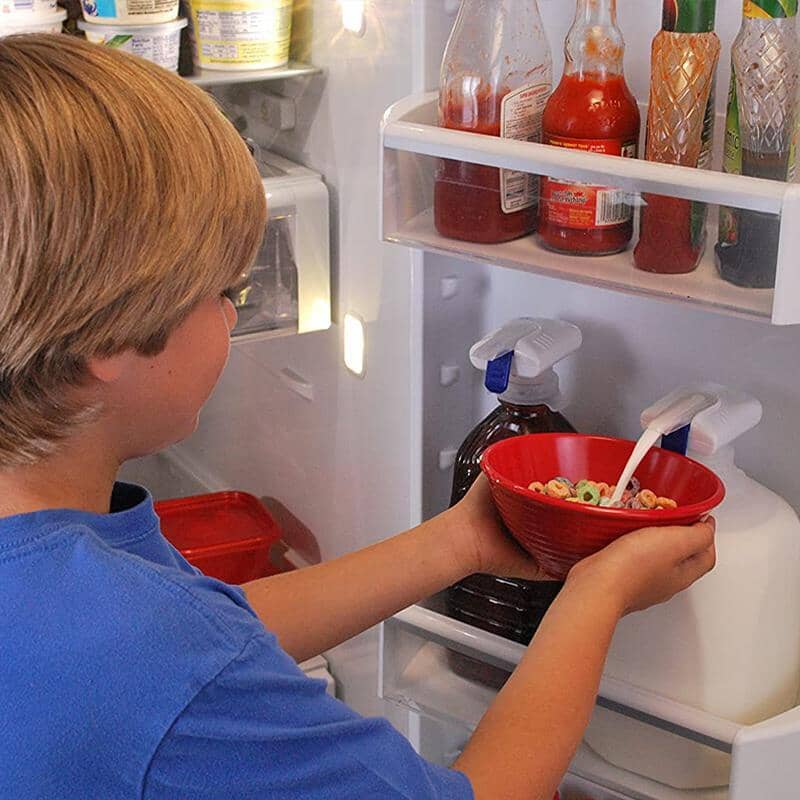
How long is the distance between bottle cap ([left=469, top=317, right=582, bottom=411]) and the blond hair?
0.35 m

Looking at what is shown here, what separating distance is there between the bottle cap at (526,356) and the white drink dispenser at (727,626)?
111 mm

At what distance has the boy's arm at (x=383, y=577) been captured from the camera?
3.67 feet

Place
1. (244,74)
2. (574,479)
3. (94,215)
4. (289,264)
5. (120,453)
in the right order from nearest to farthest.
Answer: (94,215) < (120,453) < (574,479) < (244,74) < (289,264)

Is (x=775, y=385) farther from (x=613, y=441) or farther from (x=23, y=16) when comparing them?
(x=23, y=16)

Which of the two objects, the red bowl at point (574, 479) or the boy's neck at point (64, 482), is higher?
the boy's neck at point (64, 482)

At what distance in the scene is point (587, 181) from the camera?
97 centimetres

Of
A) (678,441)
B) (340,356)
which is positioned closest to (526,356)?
(678,441)

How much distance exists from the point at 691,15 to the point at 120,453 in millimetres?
501

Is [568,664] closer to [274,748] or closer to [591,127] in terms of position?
[274,748]

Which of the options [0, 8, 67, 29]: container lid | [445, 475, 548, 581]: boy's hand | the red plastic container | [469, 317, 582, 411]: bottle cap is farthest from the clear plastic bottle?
the red plastic container

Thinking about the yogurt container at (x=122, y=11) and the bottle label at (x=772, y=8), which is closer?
the bottle label at (x=772, y=8)

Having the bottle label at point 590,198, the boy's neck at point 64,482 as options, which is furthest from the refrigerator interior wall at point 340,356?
the boy's neck at point 64,482

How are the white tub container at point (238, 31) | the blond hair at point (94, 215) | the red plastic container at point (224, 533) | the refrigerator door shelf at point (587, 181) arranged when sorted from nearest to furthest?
the blond hair at point (94, 215)
the refrigerator door shelf at point (587, 181)
the white tub container at point (238, 31)
the red plastic container at point (224, 533)

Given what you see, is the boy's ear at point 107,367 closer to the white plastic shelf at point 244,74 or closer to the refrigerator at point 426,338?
the refrigerator at point 426,338
